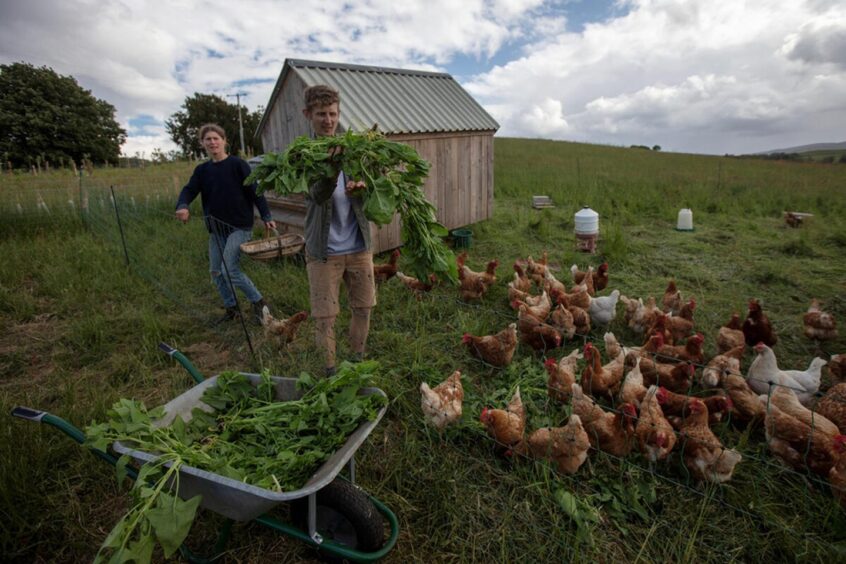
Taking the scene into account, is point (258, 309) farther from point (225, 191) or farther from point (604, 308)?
point (604, 308)

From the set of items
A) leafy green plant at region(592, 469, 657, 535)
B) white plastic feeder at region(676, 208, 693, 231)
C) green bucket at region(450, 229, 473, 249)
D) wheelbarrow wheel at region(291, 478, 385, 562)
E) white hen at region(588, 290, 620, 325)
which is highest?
white plastic feeder at region(676, 208, 693, 231)

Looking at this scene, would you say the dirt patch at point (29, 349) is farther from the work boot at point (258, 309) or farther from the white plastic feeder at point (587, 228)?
the white plastic feeder at point (587, 228)

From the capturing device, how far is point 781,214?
35.3ft

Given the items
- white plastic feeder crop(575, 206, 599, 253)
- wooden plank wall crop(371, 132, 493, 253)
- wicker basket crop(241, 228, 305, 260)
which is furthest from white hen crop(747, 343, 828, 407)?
wicker basket crop(241, 228, 305, 260)

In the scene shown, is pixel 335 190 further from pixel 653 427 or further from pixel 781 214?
pixel 781 214

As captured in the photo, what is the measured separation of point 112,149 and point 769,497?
48418 millimetres

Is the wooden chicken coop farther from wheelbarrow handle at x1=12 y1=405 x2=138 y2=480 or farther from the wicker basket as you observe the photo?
wheelbarrow handle at x1=12 y1=405 x2=138 y2=480

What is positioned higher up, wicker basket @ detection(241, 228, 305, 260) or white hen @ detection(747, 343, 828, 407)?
wicker basket @ detection(241, 228, 305, 260)

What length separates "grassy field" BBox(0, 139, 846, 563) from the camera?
7.41 ft

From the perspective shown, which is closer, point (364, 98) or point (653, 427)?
point (653, 427)

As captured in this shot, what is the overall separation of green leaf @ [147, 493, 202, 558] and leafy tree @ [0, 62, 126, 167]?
39.8 meters

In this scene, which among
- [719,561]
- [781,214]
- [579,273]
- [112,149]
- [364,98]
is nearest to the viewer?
[719,561]

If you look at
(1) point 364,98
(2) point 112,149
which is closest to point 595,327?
(1) point 364,98

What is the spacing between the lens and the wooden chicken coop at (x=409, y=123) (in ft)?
21.4
